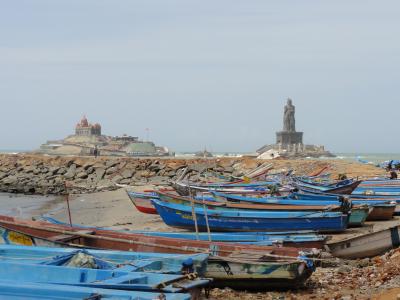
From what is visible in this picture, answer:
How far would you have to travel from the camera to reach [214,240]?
11883 mm

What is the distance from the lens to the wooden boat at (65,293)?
685 centimetres

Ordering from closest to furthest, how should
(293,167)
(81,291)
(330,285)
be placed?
(81,291)
(330,285)
(293,167)

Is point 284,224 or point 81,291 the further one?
point 284,224

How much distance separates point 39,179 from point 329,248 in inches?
1547

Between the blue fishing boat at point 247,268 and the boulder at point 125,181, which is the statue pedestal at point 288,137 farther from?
the blue fishing boat at point 247,268

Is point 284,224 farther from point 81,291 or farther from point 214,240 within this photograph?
point 81,291

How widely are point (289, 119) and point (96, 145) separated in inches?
1216

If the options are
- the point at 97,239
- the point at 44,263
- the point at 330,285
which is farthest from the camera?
the point at 97,239

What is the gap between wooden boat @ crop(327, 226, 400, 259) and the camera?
11.6 metres

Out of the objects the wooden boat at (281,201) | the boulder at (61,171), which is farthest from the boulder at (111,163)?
the wooden boat at (281,201)

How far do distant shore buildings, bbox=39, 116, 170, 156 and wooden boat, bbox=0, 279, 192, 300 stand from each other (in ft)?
239

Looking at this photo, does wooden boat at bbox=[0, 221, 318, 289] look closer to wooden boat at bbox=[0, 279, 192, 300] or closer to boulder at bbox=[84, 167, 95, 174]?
wooden boat at bbox=[0, 279, 192, 300]

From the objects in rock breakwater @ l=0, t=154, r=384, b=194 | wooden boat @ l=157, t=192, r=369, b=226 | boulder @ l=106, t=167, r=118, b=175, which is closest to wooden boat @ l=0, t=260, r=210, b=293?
wooden boat @ l=157, t=192, r=369, b=226

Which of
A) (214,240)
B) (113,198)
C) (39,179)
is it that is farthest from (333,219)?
(39,179)
